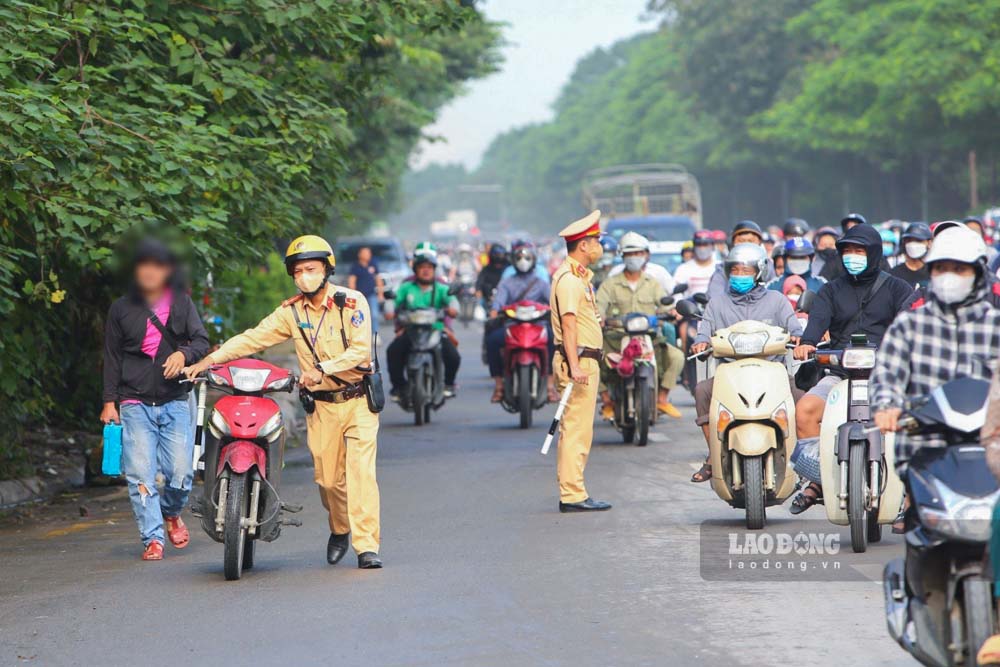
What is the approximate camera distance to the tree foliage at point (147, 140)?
11180mm

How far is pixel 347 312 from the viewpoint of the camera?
9172 millimetres

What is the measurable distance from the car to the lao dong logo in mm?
27587

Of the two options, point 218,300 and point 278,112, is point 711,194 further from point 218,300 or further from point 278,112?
point 278,112

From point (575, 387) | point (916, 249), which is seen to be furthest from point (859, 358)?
point (916, 249)

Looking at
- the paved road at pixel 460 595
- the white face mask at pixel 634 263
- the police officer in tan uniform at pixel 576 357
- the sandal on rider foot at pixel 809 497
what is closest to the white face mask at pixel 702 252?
the white face mask at pixel 634 263

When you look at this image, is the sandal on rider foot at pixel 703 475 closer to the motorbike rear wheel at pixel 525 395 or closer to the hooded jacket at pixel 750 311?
the hooded jacket at pixel 750 311

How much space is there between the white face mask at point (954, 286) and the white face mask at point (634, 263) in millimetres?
9584

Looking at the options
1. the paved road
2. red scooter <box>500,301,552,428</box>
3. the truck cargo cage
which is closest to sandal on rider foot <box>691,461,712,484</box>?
the paved road

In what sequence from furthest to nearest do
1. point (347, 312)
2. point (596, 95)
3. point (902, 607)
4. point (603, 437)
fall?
point (596, 95) < point (603, 437) < point (347, 312) < point (902, 607)

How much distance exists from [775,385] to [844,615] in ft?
8.45

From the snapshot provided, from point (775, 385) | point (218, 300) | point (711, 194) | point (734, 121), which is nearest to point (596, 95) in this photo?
point (711, 194)

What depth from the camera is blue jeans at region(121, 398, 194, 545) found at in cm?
993

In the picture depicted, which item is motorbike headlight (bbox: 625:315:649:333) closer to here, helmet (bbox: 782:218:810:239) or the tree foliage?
helmet (bbox: 782:218:810:239)

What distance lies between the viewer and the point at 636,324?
49.4ft
